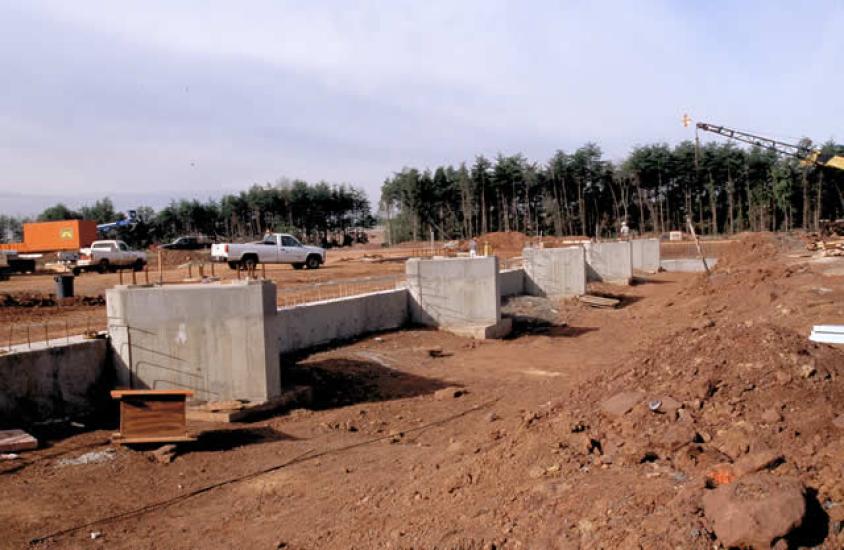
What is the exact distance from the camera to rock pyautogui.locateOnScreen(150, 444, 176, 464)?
8820mm

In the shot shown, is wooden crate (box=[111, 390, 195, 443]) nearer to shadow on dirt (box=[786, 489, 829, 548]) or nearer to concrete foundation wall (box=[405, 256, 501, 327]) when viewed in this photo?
shadow on dirt (box=[786, 489, 829, 548])

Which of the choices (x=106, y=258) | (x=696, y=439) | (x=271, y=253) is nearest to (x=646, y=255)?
(x=271, y=253)

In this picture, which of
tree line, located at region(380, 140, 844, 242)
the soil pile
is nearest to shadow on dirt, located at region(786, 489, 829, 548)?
the soil pile

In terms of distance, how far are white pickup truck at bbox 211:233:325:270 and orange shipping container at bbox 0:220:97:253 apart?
56.0 ft

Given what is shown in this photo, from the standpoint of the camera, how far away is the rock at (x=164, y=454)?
8.82 m

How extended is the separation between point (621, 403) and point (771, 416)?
144 cm

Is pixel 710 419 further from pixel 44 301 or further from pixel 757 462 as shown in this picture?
pixel 44 301

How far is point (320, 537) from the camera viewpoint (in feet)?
21.1

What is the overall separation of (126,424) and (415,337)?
947cm

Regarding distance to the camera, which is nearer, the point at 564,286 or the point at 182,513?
the point at 182,513

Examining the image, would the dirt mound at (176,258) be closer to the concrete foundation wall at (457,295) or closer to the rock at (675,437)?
the concrete foundation wall at (457,295)

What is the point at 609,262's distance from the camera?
108 feet

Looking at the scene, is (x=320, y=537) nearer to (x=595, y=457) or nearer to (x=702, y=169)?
(x=595, y=457)

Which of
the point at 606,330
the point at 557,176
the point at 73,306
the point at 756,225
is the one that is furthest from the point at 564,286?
the point at 756,225
